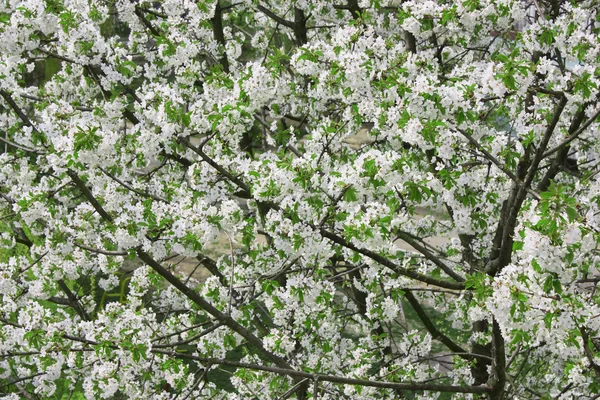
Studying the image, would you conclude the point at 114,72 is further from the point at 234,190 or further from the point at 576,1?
the point at 576,1

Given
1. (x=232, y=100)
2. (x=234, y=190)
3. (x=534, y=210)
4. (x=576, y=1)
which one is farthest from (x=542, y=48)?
(x=234, y=190)

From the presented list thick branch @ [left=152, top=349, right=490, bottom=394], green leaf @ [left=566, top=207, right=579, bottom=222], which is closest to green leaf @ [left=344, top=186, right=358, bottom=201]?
thick branch @ [left=152, top=349, right=490, bottom=394]

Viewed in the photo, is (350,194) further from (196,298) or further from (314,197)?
(196,298)

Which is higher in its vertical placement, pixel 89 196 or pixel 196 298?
pixel 89 196

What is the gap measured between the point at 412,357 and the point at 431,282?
1.63 meters

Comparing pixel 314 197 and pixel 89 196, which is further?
pixel 314 197

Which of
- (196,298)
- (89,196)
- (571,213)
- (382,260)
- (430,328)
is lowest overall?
(571,213)

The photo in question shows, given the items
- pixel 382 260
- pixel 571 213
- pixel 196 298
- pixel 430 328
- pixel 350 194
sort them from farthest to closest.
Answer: pixel 430 328 → pixel 382 260 → pixel 196 298 → pixel 350 194 → pixel 571 213

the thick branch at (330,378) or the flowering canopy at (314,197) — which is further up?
the flowering canopy at (314,197)

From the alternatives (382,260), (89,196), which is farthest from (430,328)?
(89,196)

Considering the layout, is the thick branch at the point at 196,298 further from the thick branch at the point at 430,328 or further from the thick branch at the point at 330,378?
the thick branch at the point at 430,328

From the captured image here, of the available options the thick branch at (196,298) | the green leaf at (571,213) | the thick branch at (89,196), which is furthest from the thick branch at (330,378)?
the green leaf at (571,213)

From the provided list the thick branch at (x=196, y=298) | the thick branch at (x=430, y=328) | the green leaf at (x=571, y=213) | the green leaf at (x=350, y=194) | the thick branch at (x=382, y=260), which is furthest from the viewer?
the thick branch at (x=430, y=328)

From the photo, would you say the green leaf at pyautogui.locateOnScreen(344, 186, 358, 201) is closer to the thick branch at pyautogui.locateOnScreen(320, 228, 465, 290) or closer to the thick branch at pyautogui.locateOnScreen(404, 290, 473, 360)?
the thick branch at pyautogui.locateOnScreen(320, 228, 465, 290)
